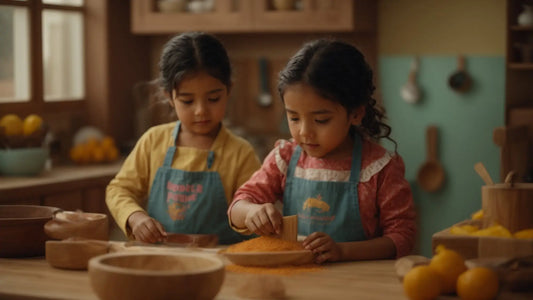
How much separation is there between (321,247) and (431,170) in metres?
2.23

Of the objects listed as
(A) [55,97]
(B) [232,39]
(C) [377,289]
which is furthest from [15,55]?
(C) [377,289]

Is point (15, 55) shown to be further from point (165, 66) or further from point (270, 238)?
point (270, 238)

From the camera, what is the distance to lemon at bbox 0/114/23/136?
3.35m

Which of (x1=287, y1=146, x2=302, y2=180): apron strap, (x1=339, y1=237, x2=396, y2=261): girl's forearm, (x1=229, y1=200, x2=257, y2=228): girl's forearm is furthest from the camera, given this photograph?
(x1=287, y1=146, x2=302, y2=180): apron strap

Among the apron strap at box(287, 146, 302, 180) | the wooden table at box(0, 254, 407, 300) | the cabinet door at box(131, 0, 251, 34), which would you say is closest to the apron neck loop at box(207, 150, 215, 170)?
the apron strap at box(287, 146, 302, 180)

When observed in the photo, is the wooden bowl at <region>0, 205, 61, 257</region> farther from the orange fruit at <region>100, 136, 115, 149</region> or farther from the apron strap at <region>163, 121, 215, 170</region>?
the orange fruit at <region>100, 136, 115, 149</region>

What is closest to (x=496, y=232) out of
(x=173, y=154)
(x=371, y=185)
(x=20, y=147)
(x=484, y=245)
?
(x=484, y=245)

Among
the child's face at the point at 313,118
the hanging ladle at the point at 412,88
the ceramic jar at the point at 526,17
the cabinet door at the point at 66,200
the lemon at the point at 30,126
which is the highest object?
the ceramic jar at the point at 526,17

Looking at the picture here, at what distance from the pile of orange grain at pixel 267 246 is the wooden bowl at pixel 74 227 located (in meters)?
0.33

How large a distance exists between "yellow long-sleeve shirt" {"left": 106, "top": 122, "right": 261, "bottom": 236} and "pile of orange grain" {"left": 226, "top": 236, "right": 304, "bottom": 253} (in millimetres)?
611

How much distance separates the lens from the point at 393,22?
12.9 feet

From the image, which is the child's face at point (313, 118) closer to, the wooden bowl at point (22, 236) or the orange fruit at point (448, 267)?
the orange fruit at point (448, 267)

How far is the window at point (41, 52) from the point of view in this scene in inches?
148

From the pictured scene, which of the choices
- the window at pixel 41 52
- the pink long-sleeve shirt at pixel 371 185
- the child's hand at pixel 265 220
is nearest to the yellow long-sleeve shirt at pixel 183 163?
the pink long-sleeve shirt at pixel 371 185
